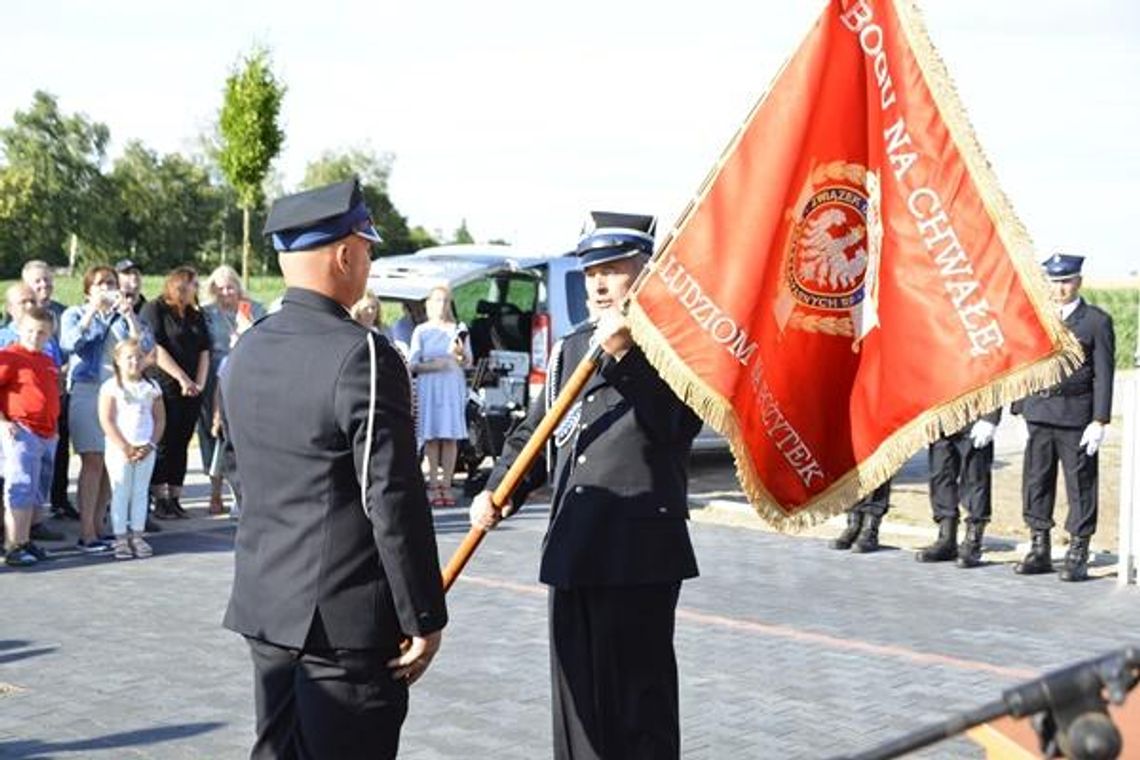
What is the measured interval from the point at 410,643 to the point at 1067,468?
24.2 ft

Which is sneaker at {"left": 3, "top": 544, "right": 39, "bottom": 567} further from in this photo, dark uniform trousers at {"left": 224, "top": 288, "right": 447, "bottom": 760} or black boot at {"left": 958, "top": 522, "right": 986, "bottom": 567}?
dark uniform trousers at {"left": 224, "top": 288, "right": 447, "bottom": 760}

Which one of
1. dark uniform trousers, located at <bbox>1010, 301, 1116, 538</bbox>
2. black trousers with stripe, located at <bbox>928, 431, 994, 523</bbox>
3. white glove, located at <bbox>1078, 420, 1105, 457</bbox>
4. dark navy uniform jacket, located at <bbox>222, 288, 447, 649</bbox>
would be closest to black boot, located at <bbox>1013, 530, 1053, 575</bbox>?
Result: dark uniform trousers, located at <bbox>1010, 301, 1116, 538</bbox>

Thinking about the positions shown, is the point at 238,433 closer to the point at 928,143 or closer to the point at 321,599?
the point at 321,599

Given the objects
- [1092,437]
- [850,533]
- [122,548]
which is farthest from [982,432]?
[122,548]

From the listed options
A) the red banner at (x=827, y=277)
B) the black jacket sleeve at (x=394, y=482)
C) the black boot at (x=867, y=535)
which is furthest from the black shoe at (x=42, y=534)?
the black jacket sleeve at (x=394, y=482)

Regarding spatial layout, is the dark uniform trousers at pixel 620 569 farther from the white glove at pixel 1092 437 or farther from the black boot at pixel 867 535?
the black boot at pixel 867 535

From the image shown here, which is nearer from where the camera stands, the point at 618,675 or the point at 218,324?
the point at 618,675

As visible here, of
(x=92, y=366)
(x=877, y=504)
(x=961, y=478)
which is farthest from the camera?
(x=92, y=366)

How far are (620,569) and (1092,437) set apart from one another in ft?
20.3

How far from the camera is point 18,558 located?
1022 centimetres

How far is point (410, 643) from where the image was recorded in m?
3.99

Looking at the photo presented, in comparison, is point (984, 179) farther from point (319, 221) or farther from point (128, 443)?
point (128, 443)

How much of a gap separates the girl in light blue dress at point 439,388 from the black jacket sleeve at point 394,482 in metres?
9.35

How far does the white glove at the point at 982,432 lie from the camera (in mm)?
10469
